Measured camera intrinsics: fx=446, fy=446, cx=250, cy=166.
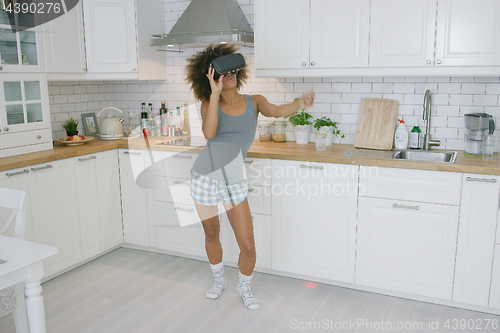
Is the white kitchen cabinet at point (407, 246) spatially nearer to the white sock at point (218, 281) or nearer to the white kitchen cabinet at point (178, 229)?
the white sock at point (218, 281)

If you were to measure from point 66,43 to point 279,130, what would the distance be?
69.3 inches

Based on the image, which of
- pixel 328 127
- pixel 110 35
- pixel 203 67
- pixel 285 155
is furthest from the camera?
pixel 110 35

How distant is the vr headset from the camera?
247 centimetres

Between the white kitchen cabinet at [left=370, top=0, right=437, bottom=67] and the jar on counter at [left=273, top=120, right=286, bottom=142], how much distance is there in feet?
2.88

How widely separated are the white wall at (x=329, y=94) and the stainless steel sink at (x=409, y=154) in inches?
5.4

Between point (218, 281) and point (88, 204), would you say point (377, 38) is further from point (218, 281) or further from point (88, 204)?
point (88, 204)

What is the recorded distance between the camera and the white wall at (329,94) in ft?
9.88

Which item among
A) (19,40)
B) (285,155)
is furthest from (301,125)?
(19,40)

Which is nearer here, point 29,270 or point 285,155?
point 29,270

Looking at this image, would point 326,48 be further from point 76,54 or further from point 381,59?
point 76,54

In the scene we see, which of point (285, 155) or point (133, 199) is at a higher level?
point (285, 155)

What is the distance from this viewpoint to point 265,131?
11.7ft

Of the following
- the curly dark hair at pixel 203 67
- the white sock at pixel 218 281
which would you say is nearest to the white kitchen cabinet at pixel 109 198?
the white sock at pixel 218 281

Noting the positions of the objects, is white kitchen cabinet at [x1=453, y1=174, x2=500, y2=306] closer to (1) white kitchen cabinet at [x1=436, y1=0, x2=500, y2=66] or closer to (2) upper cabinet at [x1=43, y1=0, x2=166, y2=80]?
(1) white kitchen cabinet at [x1=436, y1=0, x2=500, y2=66]
